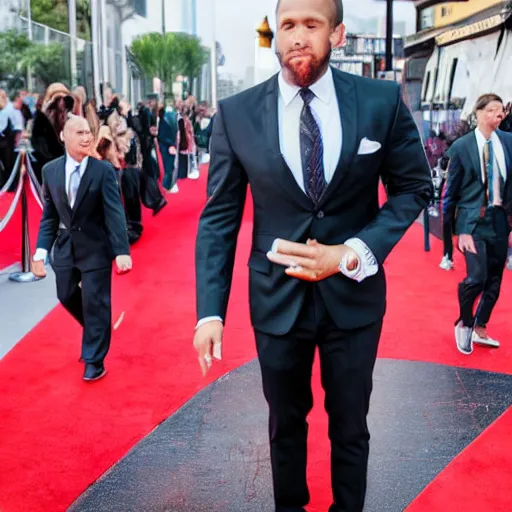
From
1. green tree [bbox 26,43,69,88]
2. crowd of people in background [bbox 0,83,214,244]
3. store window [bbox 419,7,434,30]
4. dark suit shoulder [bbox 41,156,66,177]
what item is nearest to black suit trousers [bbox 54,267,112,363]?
dark suit shoulder [bbox 41,156,66,177]

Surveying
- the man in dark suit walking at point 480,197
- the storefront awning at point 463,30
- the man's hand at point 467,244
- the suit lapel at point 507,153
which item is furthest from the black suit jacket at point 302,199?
the storefront awning at point 463,30

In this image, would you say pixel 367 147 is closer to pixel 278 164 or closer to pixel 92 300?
pixel 278 164

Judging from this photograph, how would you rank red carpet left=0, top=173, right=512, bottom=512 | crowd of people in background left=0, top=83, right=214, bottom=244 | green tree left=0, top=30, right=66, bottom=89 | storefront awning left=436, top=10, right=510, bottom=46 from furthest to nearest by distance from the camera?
storefront awning left=436, top=10, right=510, bottom=46 → green tree left=0, top=30, right=66, bottom=89 → crowd of people in background left=0, top=83, right=214, bottom=244 → red carpet left=0, top=173, right=512, bottom=512

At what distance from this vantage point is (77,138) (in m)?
4.48

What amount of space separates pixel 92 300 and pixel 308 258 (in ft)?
9.41

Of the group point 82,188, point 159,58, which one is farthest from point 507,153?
point 159,58

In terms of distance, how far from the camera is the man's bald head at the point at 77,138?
448 centimetres

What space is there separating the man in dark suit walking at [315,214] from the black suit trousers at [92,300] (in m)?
2.45

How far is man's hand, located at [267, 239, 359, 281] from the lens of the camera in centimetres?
212

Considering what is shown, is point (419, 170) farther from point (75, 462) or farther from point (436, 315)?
point (436, 315)

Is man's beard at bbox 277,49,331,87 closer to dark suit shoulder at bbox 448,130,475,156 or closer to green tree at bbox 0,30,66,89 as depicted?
dark suit shoulder at bbox 448,130,475,156

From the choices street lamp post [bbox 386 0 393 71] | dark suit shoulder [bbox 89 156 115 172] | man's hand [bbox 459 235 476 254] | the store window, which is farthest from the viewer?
the store window

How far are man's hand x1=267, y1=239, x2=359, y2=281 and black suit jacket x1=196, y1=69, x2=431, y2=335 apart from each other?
104 millimetres

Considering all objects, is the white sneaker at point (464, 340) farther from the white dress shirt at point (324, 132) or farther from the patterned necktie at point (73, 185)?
the white dress shirt at point (324, 132)
